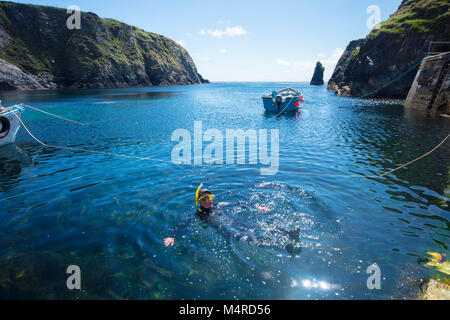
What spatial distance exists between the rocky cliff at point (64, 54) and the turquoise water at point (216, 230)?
90603mm

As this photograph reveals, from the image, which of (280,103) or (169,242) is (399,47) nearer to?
(280,103)

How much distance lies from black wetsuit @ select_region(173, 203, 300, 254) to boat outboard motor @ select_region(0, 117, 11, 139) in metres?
19.3

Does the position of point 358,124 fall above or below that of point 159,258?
above

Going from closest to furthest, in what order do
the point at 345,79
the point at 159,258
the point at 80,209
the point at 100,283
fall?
the point at 100,283, the point at 159,258, the point at 80,209, the point at 345,79

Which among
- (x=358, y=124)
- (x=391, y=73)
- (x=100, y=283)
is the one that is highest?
(x=391, y=73)

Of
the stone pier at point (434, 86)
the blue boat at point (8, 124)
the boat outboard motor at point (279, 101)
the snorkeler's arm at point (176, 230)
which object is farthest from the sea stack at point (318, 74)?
the snorkeler's arm at point (176, 230)

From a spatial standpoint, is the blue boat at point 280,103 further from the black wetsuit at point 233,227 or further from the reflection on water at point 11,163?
the black wetsuit at point 233,227

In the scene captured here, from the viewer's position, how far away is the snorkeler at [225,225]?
6.59 meters

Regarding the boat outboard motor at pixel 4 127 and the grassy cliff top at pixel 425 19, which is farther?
the grassy cliff top at pixel 425 19

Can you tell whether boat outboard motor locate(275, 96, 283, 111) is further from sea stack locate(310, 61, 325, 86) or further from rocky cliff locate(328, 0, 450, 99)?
sea stack locate(310, 61, 325, 86)

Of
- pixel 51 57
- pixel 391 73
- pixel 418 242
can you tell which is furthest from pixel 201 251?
pixel 51 57

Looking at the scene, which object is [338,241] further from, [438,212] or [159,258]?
[159,258]

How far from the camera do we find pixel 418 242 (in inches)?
253
